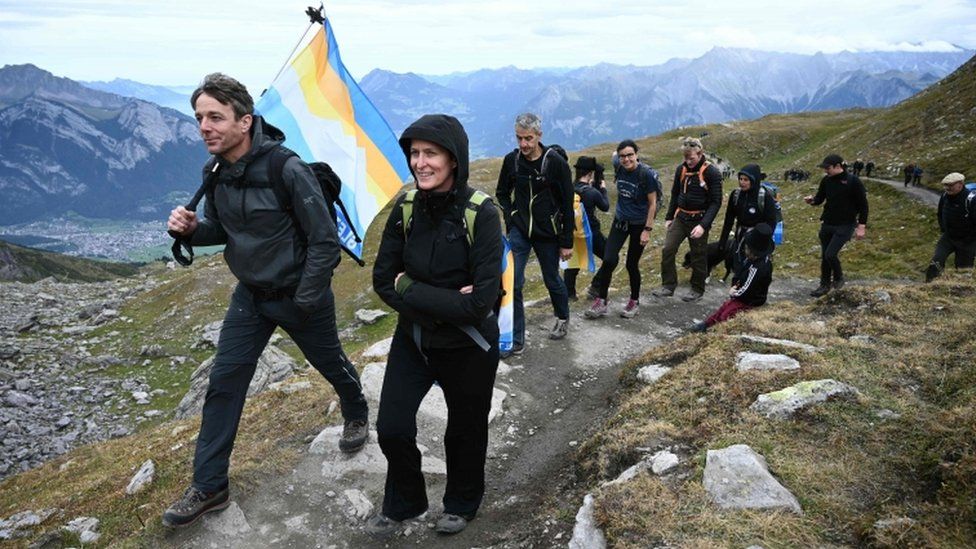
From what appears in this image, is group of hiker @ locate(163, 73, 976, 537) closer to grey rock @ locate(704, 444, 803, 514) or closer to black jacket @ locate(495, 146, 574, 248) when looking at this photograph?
grey rock @ locate(704, 444, 803, 514)

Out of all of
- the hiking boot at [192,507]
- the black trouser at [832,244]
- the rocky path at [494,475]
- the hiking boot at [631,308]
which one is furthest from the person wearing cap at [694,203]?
the hiking boot at [192,507]

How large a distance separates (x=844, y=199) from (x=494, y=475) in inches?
447

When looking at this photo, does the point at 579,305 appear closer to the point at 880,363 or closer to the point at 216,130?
the point at 880,363

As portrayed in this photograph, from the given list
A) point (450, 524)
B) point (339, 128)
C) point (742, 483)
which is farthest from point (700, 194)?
point (450, 524)

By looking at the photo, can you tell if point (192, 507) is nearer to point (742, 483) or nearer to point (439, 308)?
point (439, 308)

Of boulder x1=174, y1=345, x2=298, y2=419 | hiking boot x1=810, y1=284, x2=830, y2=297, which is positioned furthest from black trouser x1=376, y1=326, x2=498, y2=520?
hiking boot x1=810, y1=284, x2=830, y2=297

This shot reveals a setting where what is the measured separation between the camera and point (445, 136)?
4.43 metres

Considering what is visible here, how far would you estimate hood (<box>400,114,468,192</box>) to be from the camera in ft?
14.4

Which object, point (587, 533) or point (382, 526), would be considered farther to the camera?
point (382, 526)

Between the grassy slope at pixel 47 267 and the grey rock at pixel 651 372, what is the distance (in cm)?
14922

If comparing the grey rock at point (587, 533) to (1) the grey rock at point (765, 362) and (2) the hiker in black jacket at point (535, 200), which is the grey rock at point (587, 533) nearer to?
(1) the grey rock at point (765, 362)

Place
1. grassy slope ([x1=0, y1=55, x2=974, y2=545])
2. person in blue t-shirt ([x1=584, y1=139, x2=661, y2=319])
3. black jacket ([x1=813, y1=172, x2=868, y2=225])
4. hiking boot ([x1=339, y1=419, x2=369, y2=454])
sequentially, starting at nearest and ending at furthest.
A: grassy slope ([x1=0, y1=55, x2=974, y2=545]) → hiking boot ([x1=339, y1=419, x2=369, y2=454]) → person in blue t-shirt ([x1=584, y1=139, x2=661, y2=319]) → black jacket ([x1=813, y1=172, x2=868, y2=225])

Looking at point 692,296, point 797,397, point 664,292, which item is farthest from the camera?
point 664,292

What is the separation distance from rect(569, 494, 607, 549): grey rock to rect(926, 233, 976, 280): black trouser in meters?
12.8
